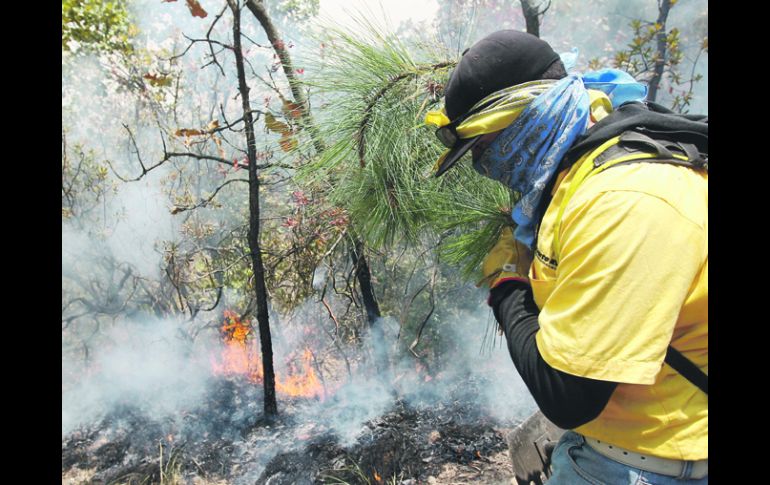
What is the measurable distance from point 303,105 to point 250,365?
4.00 metres

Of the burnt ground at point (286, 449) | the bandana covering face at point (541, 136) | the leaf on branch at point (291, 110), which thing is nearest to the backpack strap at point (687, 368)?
the bandana covering face at point (541, 136)

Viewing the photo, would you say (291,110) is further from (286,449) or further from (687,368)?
(286,449)

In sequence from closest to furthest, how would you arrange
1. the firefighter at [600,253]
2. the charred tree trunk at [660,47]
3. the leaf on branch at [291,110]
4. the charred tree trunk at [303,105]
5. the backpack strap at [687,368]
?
the firefighter at [600,253] → the backpack strap at [687,368] → the charred tree trunk at [303,105] → the leaf on branch at [291,110] → the charred tree trunk at [660,47]

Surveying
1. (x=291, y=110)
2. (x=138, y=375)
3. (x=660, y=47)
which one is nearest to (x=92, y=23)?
(x=291, y=110)

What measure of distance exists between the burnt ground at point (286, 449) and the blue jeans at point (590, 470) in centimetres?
204

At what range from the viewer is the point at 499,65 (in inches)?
44.2

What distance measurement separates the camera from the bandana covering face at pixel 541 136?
1.06 metres

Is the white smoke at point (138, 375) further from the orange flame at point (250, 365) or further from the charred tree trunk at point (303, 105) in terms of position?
the charred tree trunk at point (303, 105)

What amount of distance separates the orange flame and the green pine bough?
330cm

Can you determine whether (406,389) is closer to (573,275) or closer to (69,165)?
(573,275)

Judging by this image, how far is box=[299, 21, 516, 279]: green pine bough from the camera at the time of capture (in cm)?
175

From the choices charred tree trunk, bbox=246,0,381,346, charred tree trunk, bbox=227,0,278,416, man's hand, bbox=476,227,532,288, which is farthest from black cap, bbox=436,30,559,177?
charred tree trunk, bbox=227,0,278,416

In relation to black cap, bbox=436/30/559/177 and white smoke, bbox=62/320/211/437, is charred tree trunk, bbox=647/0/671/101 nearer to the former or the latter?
black cap, bbox=436/30/559/177
